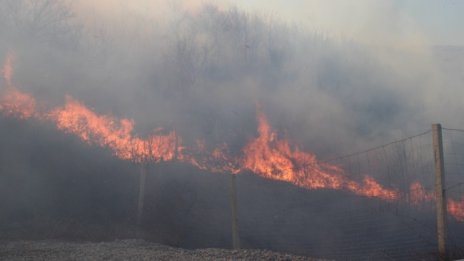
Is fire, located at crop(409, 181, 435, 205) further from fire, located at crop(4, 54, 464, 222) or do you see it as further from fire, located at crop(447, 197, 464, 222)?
fire, located at crop(447, 197, 464, 222)

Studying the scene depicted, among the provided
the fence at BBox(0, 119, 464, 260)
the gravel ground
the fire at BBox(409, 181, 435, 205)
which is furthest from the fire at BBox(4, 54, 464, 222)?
the gravel ground

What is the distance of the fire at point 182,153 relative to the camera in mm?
15871

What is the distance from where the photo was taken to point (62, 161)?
15.1 m

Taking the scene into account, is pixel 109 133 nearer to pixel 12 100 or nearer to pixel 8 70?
pixel 12 100

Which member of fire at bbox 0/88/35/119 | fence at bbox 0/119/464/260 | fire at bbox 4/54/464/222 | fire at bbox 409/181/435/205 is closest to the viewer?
fence at bbox 0/119/464/260

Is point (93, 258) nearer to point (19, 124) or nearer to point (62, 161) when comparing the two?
point (62, 161)

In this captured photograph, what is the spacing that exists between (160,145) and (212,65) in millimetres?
7115

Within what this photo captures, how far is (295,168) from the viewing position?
17.0 meters

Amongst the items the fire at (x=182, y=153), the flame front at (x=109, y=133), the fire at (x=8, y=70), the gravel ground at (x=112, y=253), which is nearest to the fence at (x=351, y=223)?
the fire at (x=182, y=153)

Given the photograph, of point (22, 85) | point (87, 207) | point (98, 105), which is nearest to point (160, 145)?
point (98, 105)

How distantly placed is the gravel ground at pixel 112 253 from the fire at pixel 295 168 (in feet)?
19.7

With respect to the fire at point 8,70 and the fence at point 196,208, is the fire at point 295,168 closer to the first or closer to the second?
the fence at point 196,208

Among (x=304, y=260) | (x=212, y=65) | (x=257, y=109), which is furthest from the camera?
(x=212, y=65)

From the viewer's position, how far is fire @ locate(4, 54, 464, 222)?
15.9m
